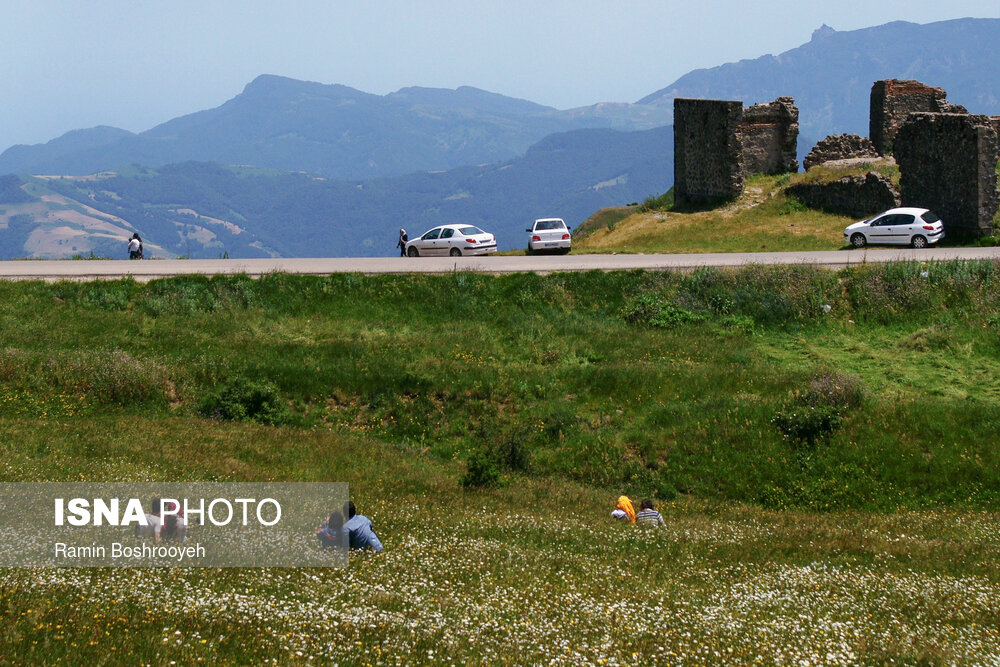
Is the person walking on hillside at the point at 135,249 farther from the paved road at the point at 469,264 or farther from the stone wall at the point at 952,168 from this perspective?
the stone wall at the point at 952,168

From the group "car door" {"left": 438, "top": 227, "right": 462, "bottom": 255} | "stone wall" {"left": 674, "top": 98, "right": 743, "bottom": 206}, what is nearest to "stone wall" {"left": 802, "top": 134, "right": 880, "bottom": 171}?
"stone wall" {"left": 674, "top": 98, "right": 743, "bottom": 206}

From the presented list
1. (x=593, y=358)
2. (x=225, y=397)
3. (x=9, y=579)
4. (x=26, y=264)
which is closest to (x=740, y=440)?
(x=593, y=358)

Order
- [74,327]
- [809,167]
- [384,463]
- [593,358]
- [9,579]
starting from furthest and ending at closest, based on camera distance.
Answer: [809,167], [74,327], [593,358], [384,463], [9,579]

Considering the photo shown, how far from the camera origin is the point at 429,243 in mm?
42281

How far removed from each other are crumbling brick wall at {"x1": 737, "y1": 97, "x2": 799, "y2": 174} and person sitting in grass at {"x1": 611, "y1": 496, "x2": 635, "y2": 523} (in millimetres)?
37433

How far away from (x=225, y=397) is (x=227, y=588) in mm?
13438

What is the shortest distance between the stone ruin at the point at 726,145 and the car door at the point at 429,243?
1535cm

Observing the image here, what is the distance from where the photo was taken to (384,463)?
2173cm

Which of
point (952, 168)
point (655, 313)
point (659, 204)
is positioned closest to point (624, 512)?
point (655, 313)

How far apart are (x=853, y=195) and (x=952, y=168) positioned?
6072mm

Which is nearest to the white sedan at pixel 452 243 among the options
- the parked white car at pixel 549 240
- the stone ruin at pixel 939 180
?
the parked white car at pixel 549 240

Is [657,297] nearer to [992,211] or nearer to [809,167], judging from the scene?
[992,211]

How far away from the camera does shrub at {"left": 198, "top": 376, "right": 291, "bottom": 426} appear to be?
2436 cm

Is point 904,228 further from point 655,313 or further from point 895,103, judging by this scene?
point 895,103
